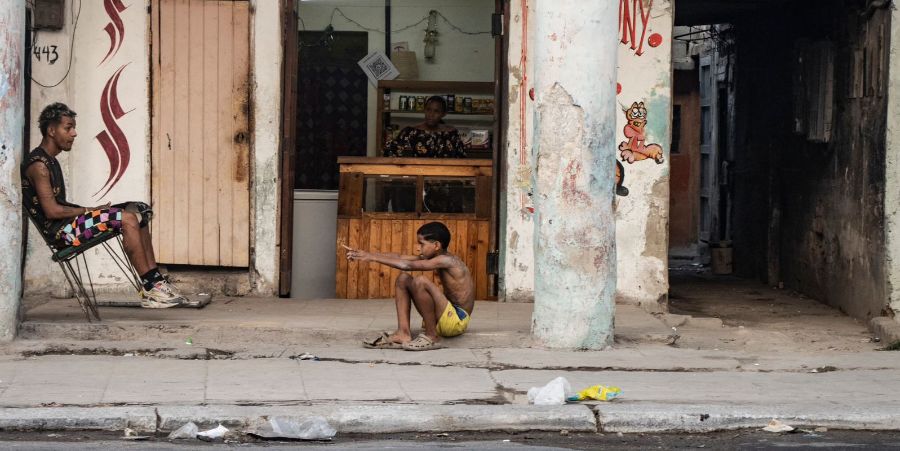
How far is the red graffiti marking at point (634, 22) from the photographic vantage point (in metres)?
11.0

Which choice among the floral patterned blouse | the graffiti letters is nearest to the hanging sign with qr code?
the floral patterned blouse

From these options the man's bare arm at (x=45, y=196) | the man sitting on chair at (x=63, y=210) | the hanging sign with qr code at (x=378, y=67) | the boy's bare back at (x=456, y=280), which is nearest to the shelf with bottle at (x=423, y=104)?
the hanging sign with qr code at (x=378, y=67)

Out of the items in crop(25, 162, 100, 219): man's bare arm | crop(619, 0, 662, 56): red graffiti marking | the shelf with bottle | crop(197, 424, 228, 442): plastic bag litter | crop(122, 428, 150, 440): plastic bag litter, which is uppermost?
crop(619, 0, 662, 56): red graffiti marking

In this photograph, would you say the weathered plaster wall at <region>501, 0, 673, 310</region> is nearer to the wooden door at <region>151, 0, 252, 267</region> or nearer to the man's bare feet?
the wooden door at <region>151, 0, 252, 267</region>

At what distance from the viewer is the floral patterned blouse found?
11992 mm

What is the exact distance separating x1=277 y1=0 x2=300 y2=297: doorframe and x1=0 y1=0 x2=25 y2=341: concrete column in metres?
2.84

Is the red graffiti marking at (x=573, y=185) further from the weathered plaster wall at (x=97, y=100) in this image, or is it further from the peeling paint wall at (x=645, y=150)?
the weathered plaster wall at (x=97, y=100)

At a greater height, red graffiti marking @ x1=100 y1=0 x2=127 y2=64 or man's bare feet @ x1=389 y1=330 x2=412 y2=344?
red graffiti marking @ x1=100 y1=0 x2=127 y2=64

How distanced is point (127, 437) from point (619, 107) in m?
5.86

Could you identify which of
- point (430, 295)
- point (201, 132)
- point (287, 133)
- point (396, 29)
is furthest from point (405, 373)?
point (396, 29)

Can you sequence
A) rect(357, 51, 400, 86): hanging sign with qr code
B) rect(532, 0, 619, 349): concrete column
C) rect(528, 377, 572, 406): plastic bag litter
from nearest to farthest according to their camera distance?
1. rect(528, 377, 572, 406): plastic bag litter
2. rect(532, 0, 619, 349): concrete column
3. rect(357, 51, 400, 86): hanging sign with qr code

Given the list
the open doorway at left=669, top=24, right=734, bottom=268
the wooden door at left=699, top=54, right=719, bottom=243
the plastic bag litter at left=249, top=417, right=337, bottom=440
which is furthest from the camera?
the wooden door at left=699, top=54, right=719, bottom=243

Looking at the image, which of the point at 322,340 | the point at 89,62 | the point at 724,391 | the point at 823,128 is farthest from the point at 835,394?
the point at 89,62

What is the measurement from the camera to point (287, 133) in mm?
11312
